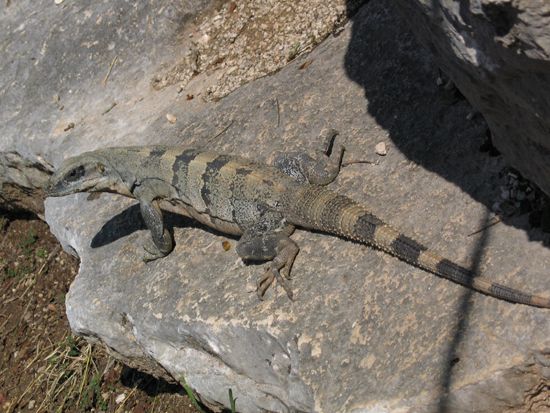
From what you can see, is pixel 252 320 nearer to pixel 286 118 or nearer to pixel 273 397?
pixel 273 397

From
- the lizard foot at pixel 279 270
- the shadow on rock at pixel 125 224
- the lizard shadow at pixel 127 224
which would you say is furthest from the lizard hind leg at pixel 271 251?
the shadow on rock at pixel 125 224

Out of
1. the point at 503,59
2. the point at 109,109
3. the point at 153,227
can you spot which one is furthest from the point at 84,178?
the point at 503,59

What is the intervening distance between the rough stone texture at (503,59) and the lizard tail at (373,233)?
0.59 m

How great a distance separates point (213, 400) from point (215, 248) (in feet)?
3.62

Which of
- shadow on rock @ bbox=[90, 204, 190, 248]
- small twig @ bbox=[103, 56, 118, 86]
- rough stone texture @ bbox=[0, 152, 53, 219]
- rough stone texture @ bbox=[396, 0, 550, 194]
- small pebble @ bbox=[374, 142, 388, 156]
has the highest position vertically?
rough stone texture @ bbox=[396, 0, 550, 194]

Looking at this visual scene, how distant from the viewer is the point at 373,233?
14.4 feet

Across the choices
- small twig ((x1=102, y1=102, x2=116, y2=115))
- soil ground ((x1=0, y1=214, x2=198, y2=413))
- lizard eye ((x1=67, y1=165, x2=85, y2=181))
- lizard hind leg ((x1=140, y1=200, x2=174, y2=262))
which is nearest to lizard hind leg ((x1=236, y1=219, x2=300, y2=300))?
lizard hind leg ((x1=140, y1=200, x2=174, y2=262))

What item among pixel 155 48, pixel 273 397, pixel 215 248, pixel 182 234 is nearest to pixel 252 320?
pixel 273 397

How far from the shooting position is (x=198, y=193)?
212 inches

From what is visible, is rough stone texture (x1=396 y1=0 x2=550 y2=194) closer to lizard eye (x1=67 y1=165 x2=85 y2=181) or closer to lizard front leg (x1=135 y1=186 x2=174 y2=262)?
lizard front leg (x1=135 y1=186 x2=174 y2=262)

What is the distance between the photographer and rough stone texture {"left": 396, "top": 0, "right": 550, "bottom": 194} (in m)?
2.73

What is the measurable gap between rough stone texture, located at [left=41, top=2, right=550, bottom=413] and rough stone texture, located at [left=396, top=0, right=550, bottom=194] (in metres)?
0.66

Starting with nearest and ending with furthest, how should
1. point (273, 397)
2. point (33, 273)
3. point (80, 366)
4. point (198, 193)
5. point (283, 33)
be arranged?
point (273, 397), point (198, 193), point (283, 33), point (80, 366), point (33, 273)

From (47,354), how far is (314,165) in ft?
13.9
